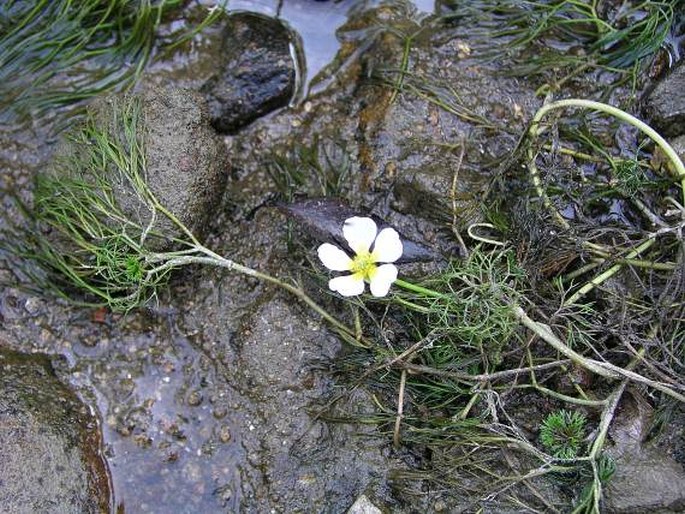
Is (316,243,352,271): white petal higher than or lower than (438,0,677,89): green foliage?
lower

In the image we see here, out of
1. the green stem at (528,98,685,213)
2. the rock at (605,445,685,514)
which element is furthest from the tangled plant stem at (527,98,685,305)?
the rock at (605,445,685,514)

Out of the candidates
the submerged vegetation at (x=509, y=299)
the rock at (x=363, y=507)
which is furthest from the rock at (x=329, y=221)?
the rock at (x=363, y=507)

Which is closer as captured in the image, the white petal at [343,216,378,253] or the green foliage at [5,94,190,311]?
the white petal at [343,216,378,253]

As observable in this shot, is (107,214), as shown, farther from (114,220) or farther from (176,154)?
(176,154)

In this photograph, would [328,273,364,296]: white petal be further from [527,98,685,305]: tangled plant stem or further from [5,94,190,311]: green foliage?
[527,98,685,305]: tangled plant stem

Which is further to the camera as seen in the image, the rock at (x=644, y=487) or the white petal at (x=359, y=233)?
the rock at (x=644, y=487)

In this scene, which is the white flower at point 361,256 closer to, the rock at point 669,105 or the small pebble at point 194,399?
the small pebble at point 194,399

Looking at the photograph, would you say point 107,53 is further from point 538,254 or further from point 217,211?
point 538,254
